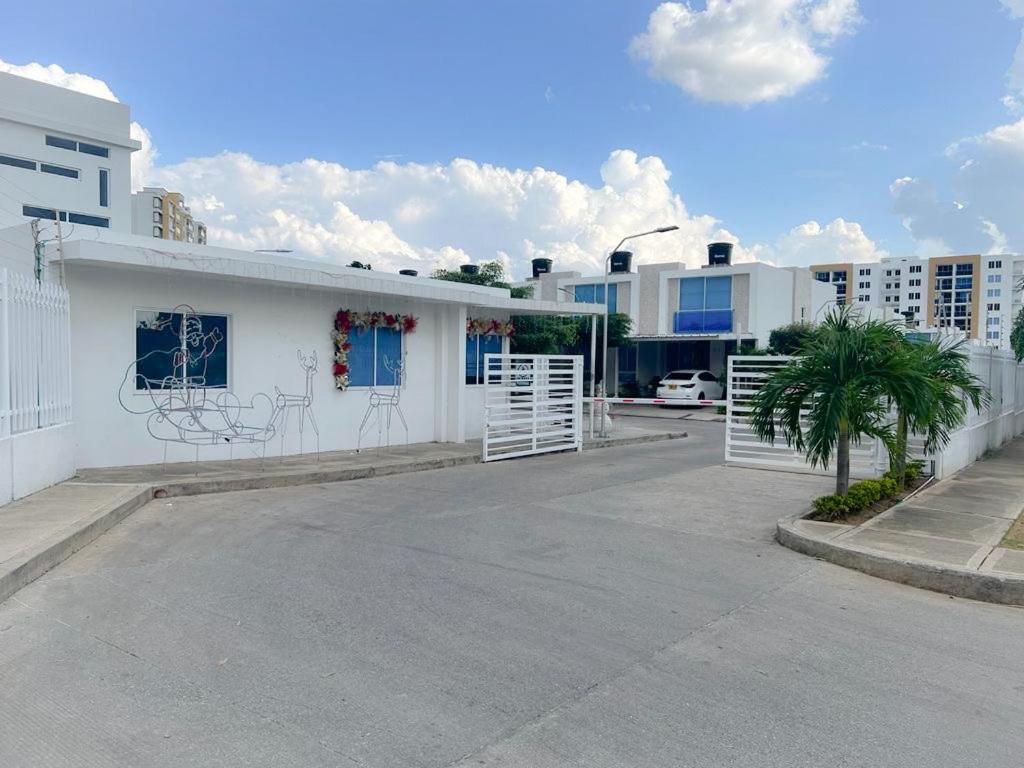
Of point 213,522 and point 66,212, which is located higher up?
point 66,212

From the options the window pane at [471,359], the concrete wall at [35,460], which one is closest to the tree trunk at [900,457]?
the window pane at [471,359]

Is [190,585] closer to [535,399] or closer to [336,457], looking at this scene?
[336,457]

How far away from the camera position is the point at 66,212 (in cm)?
4509

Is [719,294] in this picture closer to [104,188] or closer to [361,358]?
[361,358]

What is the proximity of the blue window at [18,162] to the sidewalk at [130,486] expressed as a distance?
132 feet

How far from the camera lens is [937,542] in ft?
24.3

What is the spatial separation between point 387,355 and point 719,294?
24.7 metres

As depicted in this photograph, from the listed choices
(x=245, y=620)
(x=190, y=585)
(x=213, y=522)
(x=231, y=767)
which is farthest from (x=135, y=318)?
(x=231, y=767)

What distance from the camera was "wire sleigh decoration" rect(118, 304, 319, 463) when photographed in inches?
465

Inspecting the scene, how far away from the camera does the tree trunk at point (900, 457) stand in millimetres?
9569

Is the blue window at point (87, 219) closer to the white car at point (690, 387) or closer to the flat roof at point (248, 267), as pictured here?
the white car at point (690, 387)

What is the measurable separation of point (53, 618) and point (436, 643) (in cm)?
279

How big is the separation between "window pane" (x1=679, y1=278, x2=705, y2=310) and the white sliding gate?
22.5 meters

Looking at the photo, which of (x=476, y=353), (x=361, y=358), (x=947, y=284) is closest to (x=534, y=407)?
(x=476, y=353)
